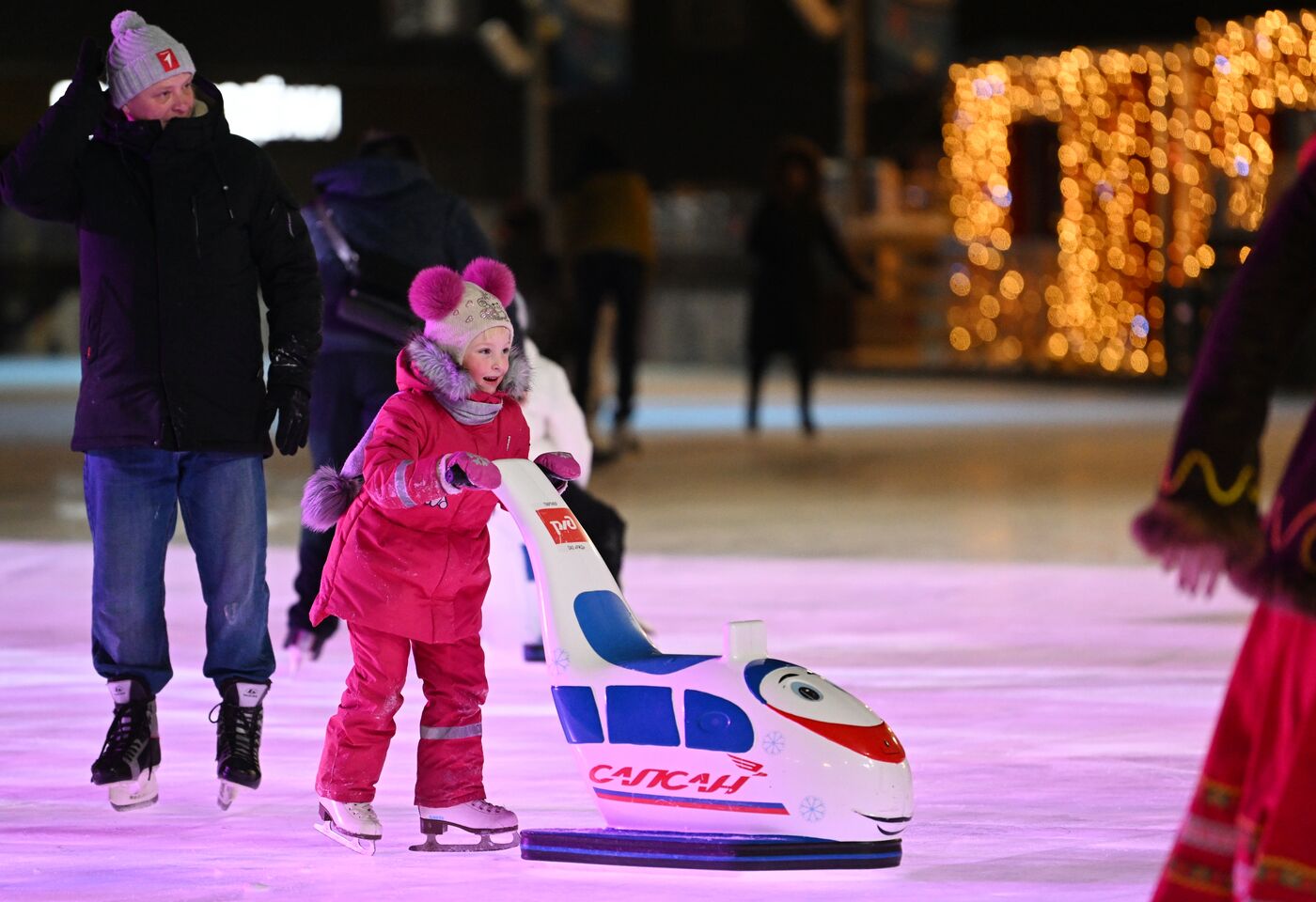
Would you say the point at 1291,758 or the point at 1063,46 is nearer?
the point at 1291,758

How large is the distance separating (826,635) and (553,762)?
1952mm

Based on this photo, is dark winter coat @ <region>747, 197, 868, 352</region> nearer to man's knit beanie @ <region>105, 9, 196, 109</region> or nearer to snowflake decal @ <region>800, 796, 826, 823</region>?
man's knit beanie @ <region>105, 9, 196, 109</region>

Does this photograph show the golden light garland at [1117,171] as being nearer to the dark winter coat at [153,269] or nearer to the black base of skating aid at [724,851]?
the dark winter coat at [153,269]

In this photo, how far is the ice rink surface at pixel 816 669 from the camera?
3.96 meters

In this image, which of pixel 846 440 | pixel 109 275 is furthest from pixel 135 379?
pixel 846 440

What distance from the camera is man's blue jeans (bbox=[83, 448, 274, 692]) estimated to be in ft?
15.0

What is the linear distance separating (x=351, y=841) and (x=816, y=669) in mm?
2212

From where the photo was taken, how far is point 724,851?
3.92 metres

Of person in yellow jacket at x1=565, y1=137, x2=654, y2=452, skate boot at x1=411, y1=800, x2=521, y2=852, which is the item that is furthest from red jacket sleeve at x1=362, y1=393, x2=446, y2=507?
person in yellow jacket at x1=565, y1=137, x2=654, y2=452

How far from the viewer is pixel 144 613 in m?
4.61

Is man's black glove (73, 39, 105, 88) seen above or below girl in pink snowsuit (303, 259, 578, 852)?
above

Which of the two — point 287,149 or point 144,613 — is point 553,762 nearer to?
point 144,613

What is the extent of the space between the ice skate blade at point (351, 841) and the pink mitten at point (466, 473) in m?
0.66

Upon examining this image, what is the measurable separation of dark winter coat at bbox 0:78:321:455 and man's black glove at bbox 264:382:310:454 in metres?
0.04
